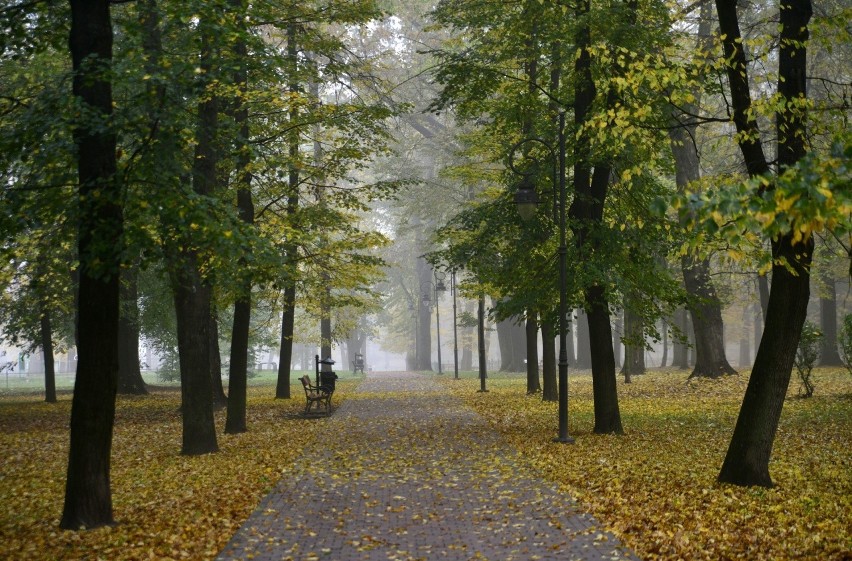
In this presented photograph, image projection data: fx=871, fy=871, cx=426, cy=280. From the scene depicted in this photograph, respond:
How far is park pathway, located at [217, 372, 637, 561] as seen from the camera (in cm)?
762

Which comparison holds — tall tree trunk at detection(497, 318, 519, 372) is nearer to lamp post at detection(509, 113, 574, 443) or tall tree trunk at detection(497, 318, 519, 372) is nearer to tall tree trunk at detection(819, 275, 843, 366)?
tall tree trunk at detection(819, 275, 843, 366)

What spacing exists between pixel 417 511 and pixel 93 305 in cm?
400

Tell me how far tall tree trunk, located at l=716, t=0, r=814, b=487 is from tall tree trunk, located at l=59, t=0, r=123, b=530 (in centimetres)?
682

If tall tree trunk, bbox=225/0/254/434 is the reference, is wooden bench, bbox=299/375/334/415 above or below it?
below

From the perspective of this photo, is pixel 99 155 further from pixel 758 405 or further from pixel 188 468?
pixel 758 405

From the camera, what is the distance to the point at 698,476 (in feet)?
35.7

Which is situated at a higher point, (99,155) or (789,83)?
(789,83)

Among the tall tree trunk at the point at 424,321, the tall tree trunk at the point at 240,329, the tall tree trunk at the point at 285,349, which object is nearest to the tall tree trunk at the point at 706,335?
the tall tree trunk at the point at 285,349

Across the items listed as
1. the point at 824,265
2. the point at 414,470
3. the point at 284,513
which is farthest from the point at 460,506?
the point at 824,265

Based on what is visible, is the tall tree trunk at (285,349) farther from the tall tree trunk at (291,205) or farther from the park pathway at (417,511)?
the park pathway at (417,511)

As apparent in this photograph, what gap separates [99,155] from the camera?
859 centimetres

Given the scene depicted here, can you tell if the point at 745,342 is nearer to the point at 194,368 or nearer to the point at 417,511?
the point at 194,368

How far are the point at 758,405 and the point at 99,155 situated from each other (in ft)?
25.0

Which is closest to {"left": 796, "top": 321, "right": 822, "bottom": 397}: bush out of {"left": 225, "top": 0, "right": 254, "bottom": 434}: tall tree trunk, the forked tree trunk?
the forked tree trunk
